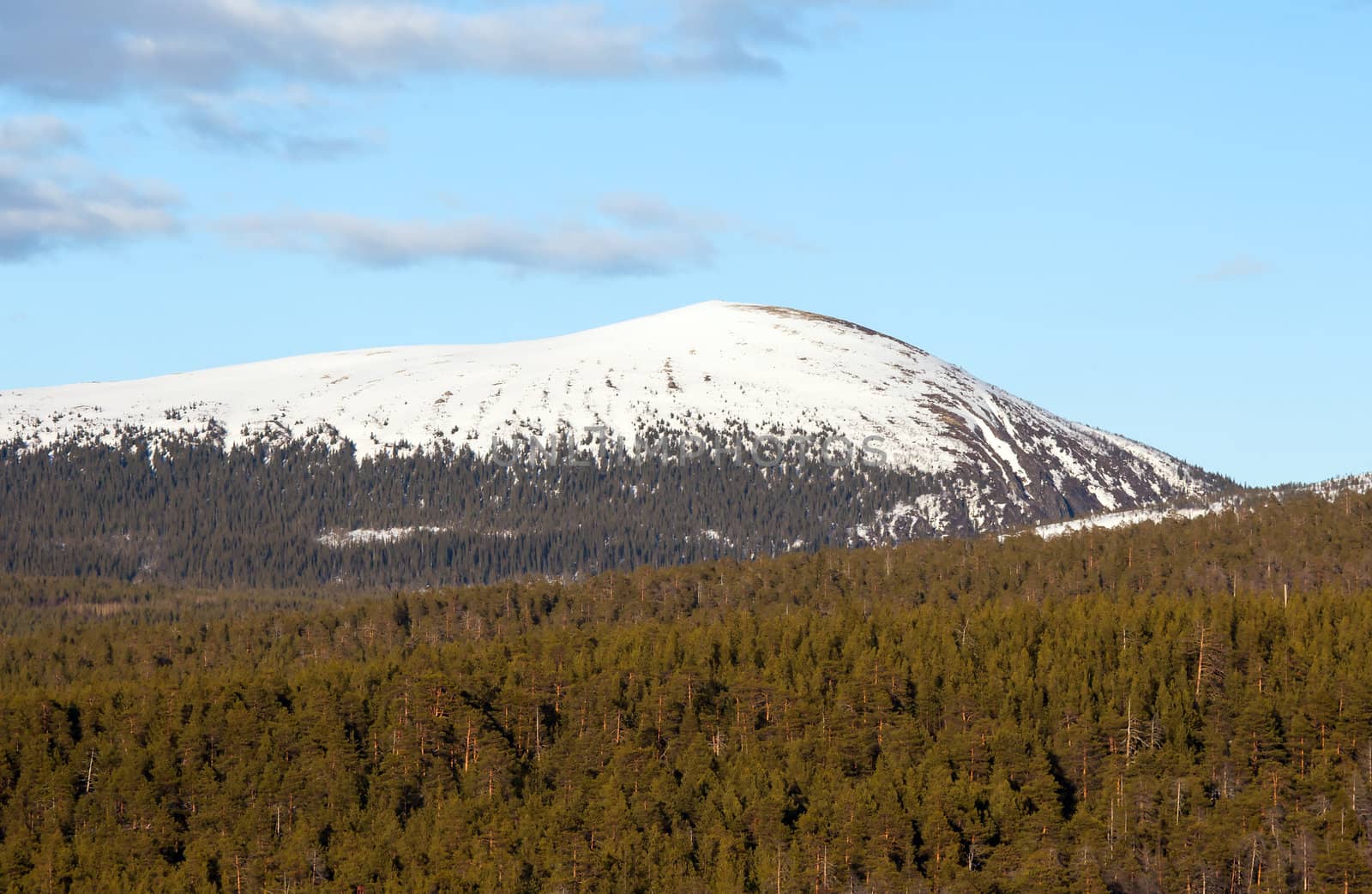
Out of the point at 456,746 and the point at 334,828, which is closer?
the point at 334,828

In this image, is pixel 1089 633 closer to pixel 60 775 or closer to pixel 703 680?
pixel 703 680

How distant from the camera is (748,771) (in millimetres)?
171625

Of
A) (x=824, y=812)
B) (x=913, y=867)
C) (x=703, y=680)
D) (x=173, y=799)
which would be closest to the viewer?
(x=913, y=867)

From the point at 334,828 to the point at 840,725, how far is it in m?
48.7

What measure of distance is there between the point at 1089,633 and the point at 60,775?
104824 millimetres

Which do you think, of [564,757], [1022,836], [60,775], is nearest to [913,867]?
[1022,836]

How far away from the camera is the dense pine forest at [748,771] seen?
151375 mm

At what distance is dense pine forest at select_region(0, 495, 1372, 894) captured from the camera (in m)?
151

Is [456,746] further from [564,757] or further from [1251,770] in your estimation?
[1251,770]

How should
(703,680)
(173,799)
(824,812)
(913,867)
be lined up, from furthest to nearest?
(703,680) < (173,799) < (824,812) < (913,867)

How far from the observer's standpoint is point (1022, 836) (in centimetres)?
15475

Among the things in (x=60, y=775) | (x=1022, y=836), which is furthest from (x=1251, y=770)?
(x=60, y=775)

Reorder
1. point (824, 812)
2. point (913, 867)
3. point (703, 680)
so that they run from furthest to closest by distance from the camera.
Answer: point (703, 680) < point (824, 812) < point (913, 867)

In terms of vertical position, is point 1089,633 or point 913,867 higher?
point 1089,633
